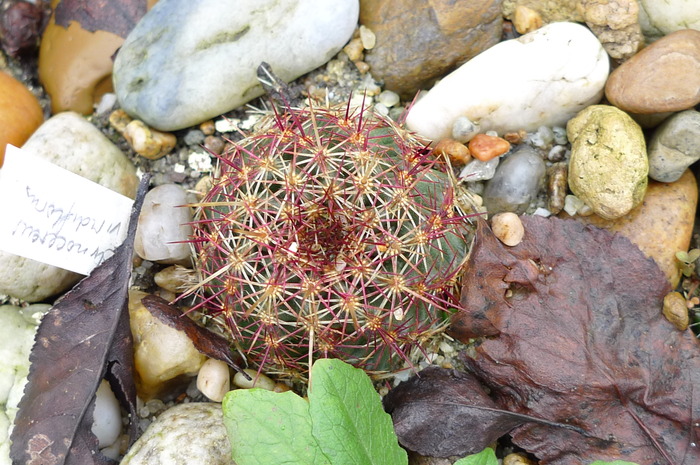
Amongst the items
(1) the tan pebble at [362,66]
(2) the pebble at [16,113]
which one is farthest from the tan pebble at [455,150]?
(2) the pebble at [16,113]

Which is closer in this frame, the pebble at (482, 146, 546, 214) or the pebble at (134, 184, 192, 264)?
the pebble at (134, 184, 192, 264)

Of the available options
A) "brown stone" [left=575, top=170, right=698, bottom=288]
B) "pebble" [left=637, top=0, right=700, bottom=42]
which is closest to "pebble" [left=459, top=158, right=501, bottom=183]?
"brown stone" [left=575, top=170, right=698, bottom=288]

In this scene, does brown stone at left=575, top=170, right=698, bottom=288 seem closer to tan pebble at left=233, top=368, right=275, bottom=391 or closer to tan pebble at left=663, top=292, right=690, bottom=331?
tan pebble at left=663, top=292, right=690, bottom=331

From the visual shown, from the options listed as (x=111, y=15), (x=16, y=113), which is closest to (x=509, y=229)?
(x=111, y=15)

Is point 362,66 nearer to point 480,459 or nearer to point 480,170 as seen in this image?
point 480,170

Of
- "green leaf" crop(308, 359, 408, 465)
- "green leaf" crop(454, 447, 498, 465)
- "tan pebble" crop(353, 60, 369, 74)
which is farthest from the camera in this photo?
"tan pebble" crop(353, 60, 369, 74)

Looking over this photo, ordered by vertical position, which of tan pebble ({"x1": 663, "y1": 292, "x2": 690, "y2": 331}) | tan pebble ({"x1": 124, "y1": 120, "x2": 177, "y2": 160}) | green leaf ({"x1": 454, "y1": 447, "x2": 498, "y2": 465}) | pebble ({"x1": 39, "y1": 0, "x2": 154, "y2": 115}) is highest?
pebble ({"x1": 39, "y1": 0, "x2": 154, "y2": 115})
